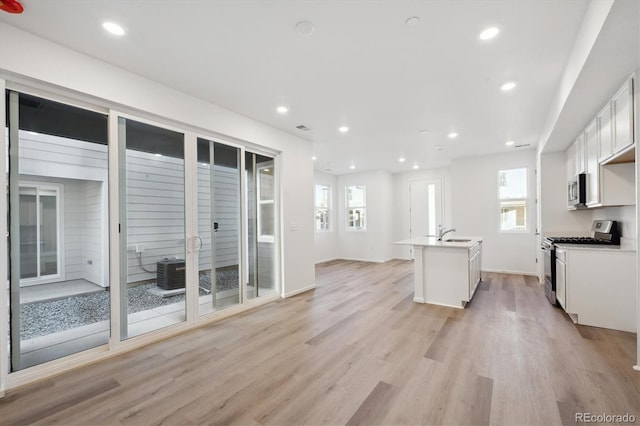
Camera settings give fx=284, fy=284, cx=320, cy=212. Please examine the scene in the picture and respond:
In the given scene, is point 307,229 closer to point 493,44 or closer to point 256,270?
point 256,270

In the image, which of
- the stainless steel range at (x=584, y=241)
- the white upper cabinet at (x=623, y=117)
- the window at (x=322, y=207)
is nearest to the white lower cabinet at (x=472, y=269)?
the stainless steel range at (x=584, y=241)

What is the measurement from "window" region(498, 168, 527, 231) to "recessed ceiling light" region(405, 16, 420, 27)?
18.2ft

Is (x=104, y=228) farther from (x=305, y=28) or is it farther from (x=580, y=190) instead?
(x=580, y=190)

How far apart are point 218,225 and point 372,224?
5.58 metres

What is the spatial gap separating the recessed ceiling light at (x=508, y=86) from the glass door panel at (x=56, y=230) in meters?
4.29

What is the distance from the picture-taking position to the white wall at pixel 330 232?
8531 mm

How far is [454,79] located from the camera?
3.08m

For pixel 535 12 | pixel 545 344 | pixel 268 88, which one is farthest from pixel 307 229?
pixel 535 12

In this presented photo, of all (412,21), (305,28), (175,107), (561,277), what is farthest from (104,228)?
(561,277)

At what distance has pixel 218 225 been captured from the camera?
3.81 m

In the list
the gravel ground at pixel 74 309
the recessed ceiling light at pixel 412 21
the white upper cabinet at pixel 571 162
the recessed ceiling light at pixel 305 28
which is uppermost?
the recessed ceiling light at pixel 305 28

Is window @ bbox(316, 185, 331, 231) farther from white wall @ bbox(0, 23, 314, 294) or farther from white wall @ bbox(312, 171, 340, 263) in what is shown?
white wall @ bbox(0, 23, 314, 294)

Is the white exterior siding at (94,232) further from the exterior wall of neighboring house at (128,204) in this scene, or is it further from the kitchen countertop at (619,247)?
the kitchen countertop at (619,247)

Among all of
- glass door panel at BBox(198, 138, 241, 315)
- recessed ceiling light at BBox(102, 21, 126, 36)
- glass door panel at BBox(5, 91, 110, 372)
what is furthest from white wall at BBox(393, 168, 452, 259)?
recessed ceiling light at BBox(102, 21, 126, 36)
